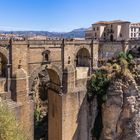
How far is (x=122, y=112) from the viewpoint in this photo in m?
26.0

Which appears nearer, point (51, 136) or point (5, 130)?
point (5, 130)

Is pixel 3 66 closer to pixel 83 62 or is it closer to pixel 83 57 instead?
pixel 83 57

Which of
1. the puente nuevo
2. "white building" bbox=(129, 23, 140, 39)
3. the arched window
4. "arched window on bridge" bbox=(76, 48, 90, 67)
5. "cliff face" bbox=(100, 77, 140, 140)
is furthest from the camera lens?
"white building" bbox=(129, 23, 140, 39)

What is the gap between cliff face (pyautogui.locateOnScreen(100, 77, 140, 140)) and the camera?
2570 centimetres

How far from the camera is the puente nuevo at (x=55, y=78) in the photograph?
2122cm

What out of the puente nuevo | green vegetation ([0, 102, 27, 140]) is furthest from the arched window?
green vegetation ([0, 102, 27, 140])

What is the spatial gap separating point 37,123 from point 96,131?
7.84 meters

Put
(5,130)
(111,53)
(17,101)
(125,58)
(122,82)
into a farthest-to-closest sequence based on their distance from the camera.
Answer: (111,53), (125,58), (122,82), (17,101), (5,130)

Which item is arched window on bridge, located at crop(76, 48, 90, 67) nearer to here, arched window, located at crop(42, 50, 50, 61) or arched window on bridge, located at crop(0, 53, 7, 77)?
arched window, located at crop(42, 50, 50, 61)

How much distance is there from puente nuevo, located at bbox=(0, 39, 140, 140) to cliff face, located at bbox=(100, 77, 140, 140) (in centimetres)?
185

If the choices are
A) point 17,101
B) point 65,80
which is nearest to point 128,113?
point 65,80

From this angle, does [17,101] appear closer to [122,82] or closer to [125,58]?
[122,82]

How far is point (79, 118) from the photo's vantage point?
25906 millimetres

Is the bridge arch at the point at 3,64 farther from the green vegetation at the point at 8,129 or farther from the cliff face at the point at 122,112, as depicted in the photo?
the cliff face at the point at 122,112
